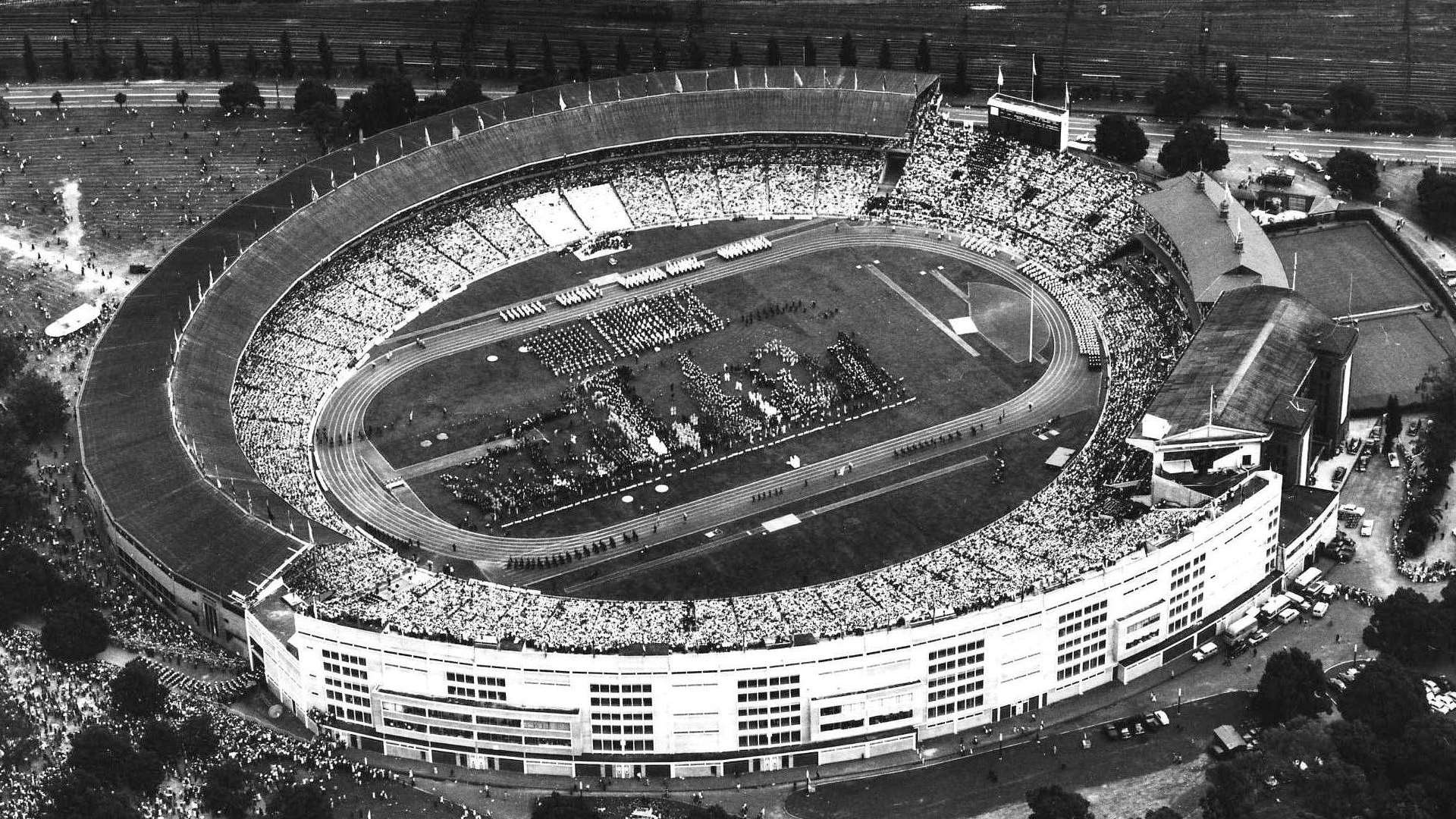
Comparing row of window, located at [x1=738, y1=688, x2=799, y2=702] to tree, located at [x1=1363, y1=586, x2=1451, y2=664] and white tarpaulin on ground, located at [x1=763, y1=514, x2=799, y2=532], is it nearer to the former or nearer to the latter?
white tarpaulin on ground, located at [x1=763, y1=514, x2=799, y2=532]

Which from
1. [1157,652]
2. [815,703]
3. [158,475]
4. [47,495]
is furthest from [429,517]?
[1157,652]

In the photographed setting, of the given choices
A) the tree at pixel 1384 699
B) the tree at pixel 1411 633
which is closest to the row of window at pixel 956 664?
the tree at pixel 1384 699

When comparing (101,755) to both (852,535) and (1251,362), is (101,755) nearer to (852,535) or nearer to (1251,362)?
(852,535)

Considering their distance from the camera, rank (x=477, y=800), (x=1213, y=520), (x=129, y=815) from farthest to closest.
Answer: (x=1213, y=520)
(x=477, y=800)
(x=129, y=815)

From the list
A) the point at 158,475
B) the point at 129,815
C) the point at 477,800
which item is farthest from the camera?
the point at 158,475

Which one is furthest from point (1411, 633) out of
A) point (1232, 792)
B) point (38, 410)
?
point (38, 410)

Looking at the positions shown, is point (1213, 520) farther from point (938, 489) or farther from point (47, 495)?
point (47, 495)
